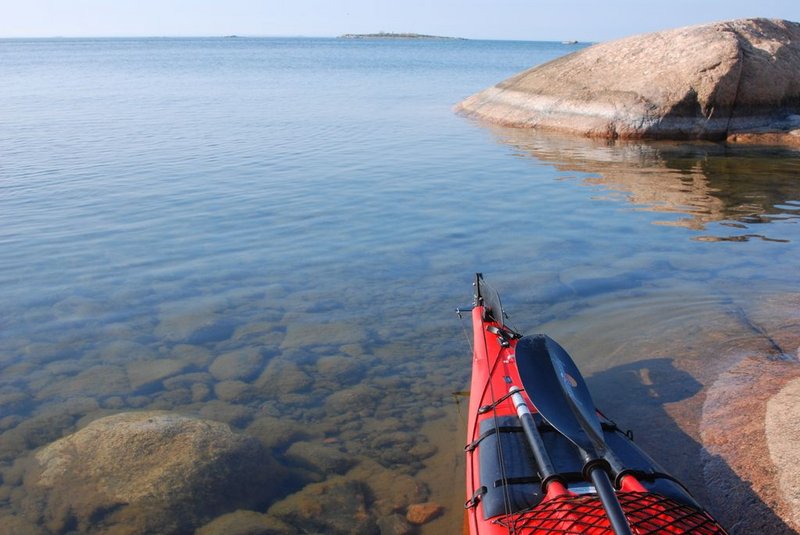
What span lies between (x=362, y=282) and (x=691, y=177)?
30.7 ft

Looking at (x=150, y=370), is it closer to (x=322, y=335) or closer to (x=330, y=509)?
(x=322, y=335)

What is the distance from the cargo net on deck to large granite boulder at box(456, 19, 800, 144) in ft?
55.4

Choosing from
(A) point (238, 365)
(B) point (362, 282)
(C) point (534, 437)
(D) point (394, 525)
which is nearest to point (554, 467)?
(C) point (534, 437)

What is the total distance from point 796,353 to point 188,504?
5.22 metres

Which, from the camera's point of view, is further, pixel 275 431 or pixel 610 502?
pixel 275 431

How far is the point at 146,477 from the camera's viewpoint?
5.02 metres

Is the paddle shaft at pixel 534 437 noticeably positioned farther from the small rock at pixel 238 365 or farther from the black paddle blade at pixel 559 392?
the small rock at pixel 238 365

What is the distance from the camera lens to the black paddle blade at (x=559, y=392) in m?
4.11

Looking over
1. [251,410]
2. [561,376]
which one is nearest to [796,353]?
[561,376]

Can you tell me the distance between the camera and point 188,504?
4828mm

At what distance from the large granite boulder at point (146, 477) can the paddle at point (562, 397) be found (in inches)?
77.8

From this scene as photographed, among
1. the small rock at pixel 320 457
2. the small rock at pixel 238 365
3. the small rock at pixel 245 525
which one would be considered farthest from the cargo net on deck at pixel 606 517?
the small rock at pixel 238 365

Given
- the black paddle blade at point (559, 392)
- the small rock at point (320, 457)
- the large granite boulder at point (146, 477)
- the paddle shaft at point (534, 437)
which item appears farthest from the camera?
the small rock at point (320, 457)

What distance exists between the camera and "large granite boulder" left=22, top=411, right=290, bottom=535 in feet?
15.5
